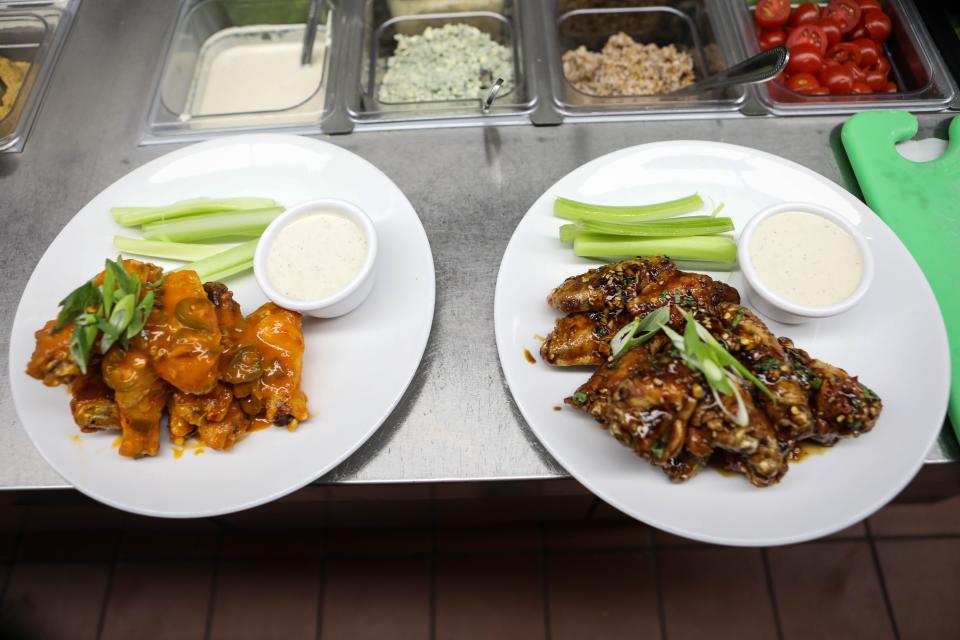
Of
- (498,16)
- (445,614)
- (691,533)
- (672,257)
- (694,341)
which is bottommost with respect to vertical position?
(445,614)

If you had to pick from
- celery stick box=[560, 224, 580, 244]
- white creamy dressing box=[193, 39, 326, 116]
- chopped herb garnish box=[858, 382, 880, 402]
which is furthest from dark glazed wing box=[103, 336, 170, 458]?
chopped herb garnish box=[858, 382, 880, 402]

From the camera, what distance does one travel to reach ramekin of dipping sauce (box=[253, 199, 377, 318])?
91.0 inches

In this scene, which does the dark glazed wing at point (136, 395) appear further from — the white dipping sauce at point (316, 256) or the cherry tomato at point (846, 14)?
the cherry tomato at point (846, 14)

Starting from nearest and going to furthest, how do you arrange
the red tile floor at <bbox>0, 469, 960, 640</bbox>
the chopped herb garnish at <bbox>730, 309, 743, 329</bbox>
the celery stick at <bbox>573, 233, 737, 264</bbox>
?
the chopped herb garnish at <bbox>730, 309, 743, 329</bbox>, the celery stick at <bbox>573, 233, 737, 264</bbox>, the red tile floor at <bbox>0, 469, 960, 640</bbox>

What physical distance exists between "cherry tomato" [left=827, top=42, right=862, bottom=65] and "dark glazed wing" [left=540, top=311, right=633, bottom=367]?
2.15 meters

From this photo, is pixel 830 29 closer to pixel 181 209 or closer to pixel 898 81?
pixel 898 81

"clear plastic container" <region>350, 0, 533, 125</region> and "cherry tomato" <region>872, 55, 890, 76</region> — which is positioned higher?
"clear plastic container" <region>350, 0, 533, 125</region>

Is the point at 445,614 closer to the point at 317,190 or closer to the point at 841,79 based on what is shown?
the point at 317,190

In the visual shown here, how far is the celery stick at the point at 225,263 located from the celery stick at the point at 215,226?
0.10m

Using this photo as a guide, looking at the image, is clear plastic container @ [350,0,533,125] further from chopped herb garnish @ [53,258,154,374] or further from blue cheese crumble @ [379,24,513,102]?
chopped herb garnish @ [53,258,154,374]

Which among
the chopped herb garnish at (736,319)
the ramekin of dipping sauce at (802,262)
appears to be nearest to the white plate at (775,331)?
the ramekin of dipping sauce at (802,262)

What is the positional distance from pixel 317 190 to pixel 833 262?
2074mm

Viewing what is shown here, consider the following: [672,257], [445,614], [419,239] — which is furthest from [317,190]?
[445,614]

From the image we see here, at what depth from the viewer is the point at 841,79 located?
3.16 metres
